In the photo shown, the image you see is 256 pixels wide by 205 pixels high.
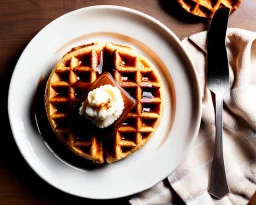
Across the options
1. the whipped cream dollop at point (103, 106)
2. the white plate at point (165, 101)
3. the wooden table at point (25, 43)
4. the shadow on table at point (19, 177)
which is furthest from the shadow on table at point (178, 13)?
the shadow on table at point (19, 177)

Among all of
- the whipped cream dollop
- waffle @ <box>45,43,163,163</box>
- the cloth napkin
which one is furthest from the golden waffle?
the cloth napkin

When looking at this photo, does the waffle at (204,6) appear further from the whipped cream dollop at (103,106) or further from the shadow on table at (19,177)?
the shadow on table at (19,177)

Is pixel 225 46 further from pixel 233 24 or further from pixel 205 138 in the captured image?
pixel 205 138

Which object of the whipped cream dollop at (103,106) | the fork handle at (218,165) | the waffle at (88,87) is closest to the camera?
the whipped cream dollop at (103,106)

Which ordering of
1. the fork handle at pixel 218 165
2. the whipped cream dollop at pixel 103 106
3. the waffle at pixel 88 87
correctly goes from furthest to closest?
the fork handle at pixel 218 165
the waffle at pixel 88 87
the whipped cream dollop at pixel 103 106

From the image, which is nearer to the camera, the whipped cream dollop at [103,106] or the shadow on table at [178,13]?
the whipped cream dollop at [103,106]

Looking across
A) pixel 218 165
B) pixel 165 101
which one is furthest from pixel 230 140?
pixel 165 101

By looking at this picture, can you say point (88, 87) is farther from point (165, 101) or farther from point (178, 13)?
point (178, 13)
